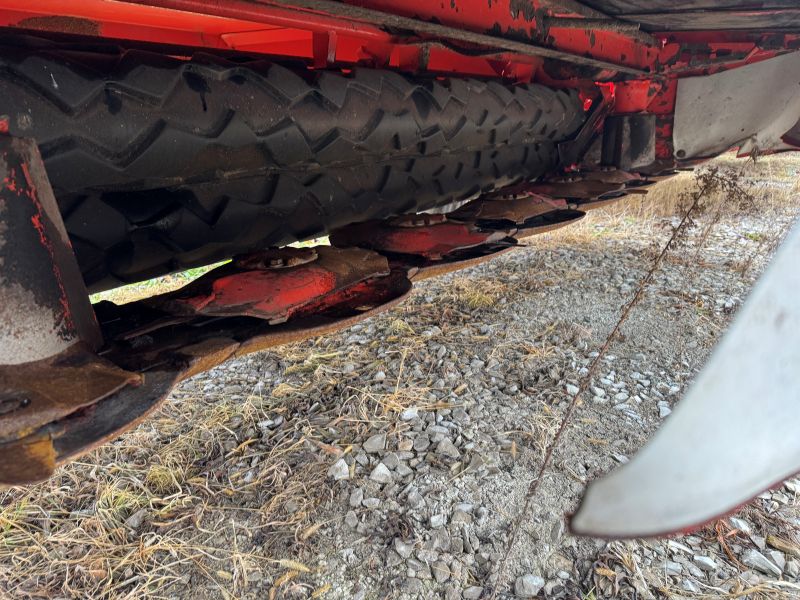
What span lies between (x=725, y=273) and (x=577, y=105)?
65.7 inches

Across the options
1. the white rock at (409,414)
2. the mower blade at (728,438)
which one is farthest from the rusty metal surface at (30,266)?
the white rock at (409,414)

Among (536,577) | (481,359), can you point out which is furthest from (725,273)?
(536,577)

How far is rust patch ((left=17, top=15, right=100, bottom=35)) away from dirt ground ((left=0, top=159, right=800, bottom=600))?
3.66 feet

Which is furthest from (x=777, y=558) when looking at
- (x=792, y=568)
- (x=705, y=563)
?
(x=705, y=563)

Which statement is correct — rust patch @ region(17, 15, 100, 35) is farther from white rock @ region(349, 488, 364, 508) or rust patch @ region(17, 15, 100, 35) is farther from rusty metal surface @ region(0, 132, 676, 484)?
white rock @ region(349, 488, 364, 508)

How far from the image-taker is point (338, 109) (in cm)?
110

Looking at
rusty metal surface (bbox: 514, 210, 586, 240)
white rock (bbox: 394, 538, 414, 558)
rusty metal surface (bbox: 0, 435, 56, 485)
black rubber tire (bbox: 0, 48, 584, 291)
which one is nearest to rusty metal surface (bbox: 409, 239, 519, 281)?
rusty metal surface (bbox: 514, 210, 586, 240)

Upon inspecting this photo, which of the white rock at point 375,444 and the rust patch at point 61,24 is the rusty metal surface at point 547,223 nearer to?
the white rock at point 375,444

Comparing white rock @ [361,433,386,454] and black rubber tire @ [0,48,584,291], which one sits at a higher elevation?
black rubber tire @ [0,48,584,291]

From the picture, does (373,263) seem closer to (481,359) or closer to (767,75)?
(481,359)

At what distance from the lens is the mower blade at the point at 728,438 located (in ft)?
1.23

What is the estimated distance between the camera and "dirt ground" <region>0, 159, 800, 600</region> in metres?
1.13

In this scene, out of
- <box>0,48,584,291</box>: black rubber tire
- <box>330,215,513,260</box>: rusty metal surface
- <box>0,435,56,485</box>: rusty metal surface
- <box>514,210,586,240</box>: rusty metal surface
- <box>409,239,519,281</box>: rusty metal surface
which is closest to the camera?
<box>0,435,56,485</box>: rusty metal surface

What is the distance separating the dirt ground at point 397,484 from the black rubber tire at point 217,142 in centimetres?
65
